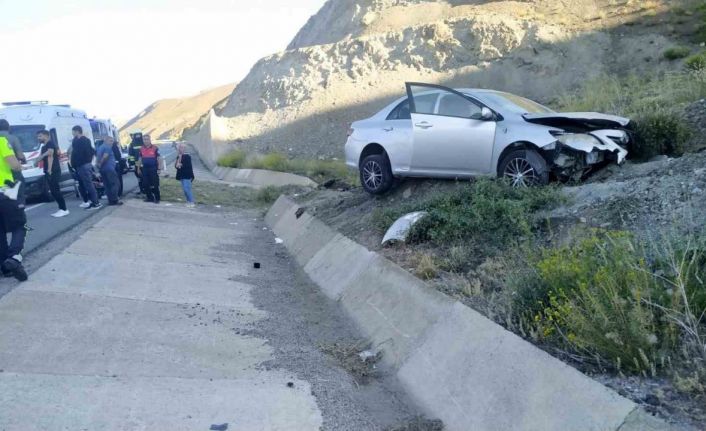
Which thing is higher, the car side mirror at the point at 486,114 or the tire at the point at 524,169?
the car side mirror at the point at 486,114

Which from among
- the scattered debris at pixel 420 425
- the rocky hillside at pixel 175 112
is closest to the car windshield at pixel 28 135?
the scattered debris at pixel 420 425

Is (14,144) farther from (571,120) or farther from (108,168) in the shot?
(571,120)

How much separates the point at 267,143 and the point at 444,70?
12.0 meters

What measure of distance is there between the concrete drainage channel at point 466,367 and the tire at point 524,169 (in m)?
2.61

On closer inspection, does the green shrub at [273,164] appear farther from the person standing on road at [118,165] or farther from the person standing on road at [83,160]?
the person standing on road at [83,160]

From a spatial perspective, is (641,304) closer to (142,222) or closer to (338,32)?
(142,222)

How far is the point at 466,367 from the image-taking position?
4.95 meters

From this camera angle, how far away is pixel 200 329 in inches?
277

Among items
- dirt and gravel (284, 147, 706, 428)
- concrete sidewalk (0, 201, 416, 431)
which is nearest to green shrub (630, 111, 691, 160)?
dirt and gravel (284, 147, 706, 428)

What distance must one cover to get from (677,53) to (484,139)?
1109 inches

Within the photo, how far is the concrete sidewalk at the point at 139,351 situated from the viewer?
489 centimetres

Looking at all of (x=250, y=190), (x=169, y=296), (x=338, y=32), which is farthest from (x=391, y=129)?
(x=338, y=32)

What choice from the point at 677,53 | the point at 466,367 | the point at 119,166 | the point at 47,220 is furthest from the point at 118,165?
the point at 677,53

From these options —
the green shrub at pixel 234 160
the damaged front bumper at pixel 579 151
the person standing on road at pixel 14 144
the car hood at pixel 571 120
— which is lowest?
the green shrub at pixel 234 160
